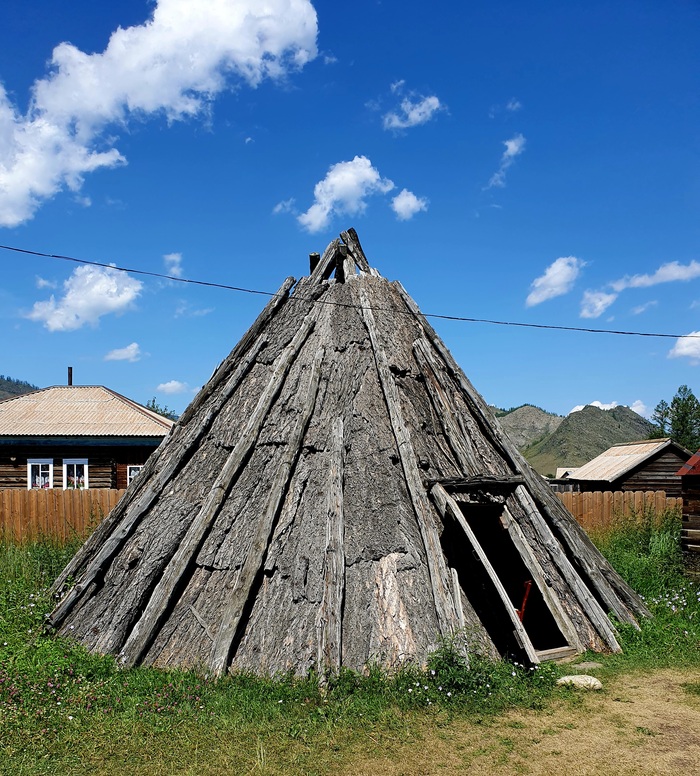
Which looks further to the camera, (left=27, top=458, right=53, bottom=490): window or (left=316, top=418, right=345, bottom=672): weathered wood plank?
(left=27, top=458, right=53, bottom=490): window

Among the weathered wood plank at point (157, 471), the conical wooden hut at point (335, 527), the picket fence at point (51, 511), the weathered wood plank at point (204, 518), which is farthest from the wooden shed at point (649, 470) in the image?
the weathered wood plank at point (204, 518)

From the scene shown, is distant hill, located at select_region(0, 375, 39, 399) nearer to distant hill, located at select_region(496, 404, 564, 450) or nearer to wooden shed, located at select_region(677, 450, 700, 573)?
distant hill, located at select_region(496, 404, 564, 450)

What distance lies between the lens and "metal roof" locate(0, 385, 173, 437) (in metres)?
19.9

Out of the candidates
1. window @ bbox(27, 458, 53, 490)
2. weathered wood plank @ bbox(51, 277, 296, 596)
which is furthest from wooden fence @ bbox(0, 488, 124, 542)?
window @ bbox(27, 458, 53, 490)

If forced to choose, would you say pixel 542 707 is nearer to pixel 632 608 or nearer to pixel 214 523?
pixel 632 608

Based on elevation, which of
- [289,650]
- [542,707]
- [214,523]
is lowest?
[542,707]

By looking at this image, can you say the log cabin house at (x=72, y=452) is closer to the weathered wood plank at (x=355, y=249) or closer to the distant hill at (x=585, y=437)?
the weathered wood plank at (x=355, y=249)

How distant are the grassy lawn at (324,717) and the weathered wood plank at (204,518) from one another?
1.12 feet

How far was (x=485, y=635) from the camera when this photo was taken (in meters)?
6.95

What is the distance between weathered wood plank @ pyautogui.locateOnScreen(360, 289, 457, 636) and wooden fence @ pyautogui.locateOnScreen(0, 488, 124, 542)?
825 cm

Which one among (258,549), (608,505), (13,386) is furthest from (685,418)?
(13,386)

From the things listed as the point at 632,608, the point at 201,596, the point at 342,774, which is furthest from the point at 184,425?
the point at 632,608

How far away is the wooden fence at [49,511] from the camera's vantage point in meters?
13.4

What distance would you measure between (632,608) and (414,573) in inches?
145
